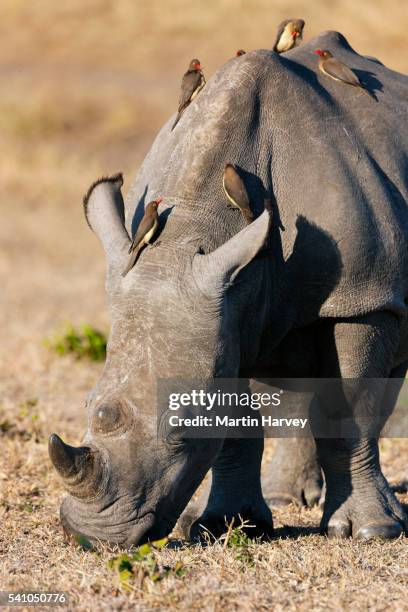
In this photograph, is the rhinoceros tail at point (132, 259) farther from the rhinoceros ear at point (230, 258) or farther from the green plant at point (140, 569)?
the green plant at point (140, 569)

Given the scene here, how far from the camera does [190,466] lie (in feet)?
16.2

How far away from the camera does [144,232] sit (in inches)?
195

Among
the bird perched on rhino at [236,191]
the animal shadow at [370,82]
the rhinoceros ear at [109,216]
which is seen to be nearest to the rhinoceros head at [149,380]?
the bird perched on rhino at [236,191]

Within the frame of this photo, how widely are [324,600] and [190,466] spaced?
84 cm

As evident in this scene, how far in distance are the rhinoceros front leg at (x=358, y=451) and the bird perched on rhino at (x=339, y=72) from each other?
110 centimetres

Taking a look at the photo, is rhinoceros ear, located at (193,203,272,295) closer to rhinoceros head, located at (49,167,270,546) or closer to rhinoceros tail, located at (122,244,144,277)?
rhinoceros head, located at (49,167,270,546)

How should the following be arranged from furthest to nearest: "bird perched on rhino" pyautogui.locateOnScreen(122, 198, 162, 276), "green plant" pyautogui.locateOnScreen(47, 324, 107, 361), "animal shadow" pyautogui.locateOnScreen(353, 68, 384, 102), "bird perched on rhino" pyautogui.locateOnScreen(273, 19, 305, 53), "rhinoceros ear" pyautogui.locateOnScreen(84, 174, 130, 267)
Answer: "green plant" pyautogui.locateOnScreen(47, 324, 107, 361), "bird perched on rhino" pyautogui.locateOnScreen(273, 19, 305, 53), "animal shadow" pyautogui.locateOnScreen(353, 68, 384, 102), "rhinoceros ear" pyautogui.locateOnScreen(84, 174, 130, 267), "bird perched on rhino" pyautogui.locateOnScreen(122, 198, 162, 276)

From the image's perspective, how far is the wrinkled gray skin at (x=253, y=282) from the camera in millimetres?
4820

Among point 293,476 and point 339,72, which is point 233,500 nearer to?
point 293,476

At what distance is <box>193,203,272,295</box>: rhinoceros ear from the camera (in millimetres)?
4824

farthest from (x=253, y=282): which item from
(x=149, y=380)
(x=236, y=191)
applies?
(x=149, y=380)

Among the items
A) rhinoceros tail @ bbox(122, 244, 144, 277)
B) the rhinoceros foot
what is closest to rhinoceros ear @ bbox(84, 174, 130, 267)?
rhinoceros tail @ bbox(122, 244, 144, 277)

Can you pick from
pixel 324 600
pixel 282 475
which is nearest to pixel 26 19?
pixel 282 475

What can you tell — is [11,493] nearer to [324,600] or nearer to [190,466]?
[190,466]
